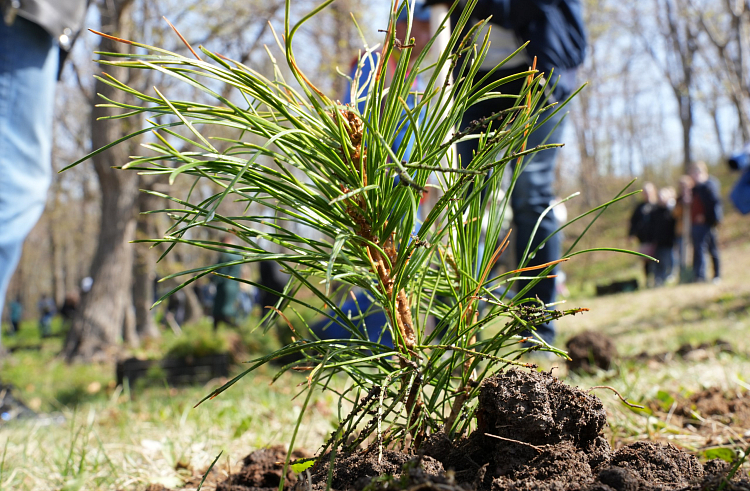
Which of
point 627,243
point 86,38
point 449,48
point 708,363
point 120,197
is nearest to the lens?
point 449,48

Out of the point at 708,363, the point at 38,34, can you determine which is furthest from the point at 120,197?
the point at 708,363

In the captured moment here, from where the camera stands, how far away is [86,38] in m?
9.77

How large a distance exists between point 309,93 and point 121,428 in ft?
6.23

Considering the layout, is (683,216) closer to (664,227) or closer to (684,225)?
(684,225)

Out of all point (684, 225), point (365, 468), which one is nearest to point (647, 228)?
point (684, 225)

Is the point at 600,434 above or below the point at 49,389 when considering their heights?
above

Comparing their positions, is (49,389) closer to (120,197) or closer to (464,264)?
(120,197)

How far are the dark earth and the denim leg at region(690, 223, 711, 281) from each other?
10.4m

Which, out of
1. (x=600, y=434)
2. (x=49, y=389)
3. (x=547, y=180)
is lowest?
(x=49, y=389)

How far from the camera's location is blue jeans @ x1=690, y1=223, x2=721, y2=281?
981cm

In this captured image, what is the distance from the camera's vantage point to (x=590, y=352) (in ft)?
8.23

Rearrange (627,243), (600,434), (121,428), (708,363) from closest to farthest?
(600,434), (121,428), (708,363), (627,243)

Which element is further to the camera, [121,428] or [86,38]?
[86,38]

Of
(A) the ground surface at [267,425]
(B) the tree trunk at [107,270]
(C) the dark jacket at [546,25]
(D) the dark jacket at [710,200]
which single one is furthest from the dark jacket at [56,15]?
(D) the dark jacket at [710,200]
